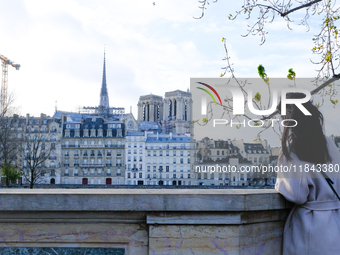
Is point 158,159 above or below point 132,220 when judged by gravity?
above

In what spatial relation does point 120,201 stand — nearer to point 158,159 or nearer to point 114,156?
point 114,156

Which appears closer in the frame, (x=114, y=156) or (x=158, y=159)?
(x=114, y=156)

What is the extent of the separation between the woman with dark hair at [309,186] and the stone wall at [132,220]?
23 centimetres

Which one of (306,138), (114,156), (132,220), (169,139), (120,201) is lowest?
(132,220)

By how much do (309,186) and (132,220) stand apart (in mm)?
934

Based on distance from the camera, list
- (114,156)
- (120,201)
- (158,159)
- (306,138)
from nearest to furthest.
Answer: (120,201), (306,138), (114,156), (158,159)

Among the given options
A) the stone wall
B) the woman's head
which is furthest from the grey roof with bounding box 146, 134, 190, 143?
the stone wall

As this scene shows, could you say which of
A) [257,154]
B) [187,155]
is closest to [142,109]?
[187,155]

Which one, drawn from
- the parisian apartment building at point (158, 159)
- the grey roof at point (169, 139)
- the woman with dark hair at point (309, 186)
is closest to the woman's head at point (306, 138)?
the woman with dark hair at point (309, 186)

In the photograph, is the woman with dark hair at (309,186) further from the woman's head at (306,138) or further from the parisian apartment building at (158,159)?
the parisian apartment building at (158,159)

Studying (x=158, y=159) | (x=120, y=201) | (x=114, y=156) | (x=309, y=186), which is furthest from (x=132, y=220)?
(x=158, y=159)

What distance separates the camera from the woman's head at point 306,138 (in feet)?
6.92

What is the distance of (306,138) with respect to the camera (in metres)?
2.14

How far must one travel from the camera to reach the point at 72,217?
2.05 metres
